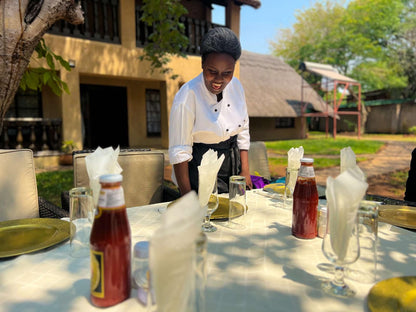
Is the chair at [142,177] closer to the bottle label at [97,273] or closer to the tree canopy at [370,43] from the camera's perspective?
the bottle label at [97,273]

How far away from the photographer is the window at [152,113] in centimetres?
1097

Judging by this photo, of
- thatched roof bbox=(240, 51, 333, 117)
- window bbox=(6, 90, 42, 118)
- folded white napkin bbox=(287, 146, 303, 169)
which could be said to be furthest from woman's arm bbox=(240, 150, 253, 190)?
thatched roof bbox=(240, 51, 333, 117)

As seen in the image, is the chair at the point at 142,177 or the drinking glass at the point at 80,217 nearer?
the drinking glass at the point at 80,217

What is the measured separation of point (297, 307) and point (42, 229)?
3.64 feet

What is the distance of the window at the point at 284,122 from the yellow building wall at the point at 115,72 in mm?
8797

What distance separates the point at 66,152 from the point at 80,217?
679 centimetres

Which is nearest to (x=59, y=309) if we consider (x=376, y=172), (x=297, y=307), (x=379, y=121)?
(x=297, y=307)

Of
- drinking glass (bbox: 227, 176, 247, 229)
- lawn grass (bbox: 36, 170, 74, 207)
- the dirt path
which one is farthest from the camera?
the dirt path

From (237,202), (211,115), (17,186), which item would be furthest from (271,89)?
(237,202)

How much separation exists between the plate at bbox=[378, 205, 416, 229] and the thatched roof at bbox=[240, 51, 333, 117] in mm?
12694

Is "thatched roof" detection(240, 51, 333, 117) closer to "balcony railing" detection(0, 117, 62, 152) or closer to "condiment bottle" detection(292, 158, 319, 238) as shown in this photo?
"balcony railing" detection(0, 117, 62, 152)

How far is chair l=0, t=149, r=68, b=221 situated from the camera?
183 centimetres

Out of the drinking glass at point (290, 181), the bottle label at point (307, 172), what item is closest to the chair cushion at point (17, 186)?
the drinking glass at point (290, 181)

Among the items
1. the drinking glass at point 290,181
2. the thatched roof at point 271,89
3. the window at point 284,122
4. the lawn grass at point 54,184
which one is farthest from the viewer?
the window at point 284,122
